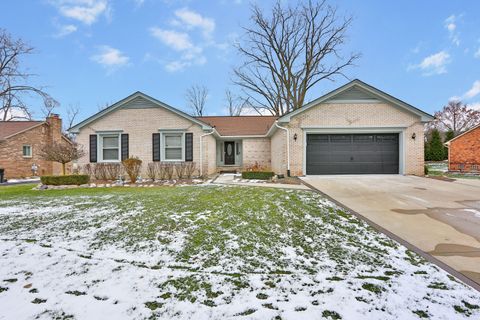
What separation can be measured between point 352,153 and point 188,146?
29.5 ft

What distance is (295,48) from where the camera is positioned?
27.8 m

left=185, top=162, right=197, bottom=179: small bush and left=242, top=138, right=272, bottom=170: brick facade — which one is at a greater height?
left=242, top=138, right=272, bottom=170: brick facade

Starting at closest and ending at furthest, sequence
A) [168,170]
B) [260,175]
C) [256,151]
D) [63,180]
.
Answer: [63,180]
[260,175]
[168,170]
[256,151]

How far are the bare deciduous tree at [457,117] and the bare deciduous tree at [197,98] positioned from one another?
36936 mm

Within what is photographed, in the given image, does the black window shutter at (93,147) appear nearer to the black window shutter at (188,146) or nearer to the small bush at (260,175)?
the black window shutter at (188,146)

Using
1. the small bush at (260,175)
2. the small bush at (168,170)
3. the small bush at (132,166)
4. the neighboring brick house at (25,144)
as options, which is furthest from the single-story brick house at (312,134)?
the neighboring brick house at (25,144)

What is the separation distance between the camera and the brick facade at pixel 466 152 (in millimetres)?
17703

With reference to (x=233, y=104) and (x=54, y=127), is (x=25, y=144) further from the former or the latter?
(x=233, y=104)

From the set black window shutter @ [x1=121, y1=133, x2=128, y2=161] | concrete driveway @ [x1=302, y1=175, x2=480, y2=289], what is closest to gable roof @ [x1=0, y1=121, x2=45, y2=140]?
black window shutter @ [x1=121, y1=133, x2=128, y2=161]

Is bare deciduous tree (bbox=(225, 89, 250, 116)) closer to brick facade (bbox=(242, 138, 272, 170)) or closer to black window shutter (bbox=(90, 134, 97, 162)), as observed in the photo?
brick facade (bbox=(242, 138, 272, 170))

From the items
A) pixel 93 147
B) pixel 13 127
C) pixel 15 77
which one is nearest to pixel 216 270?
pixel 93 147

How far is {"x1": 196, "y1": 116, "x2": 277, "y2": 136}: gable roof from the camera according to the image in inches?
696

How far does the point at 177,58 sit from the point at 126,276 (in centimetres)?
2291

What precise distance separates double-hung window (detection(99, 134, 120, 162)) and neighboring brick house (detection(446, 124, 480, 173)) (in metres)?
23.9
